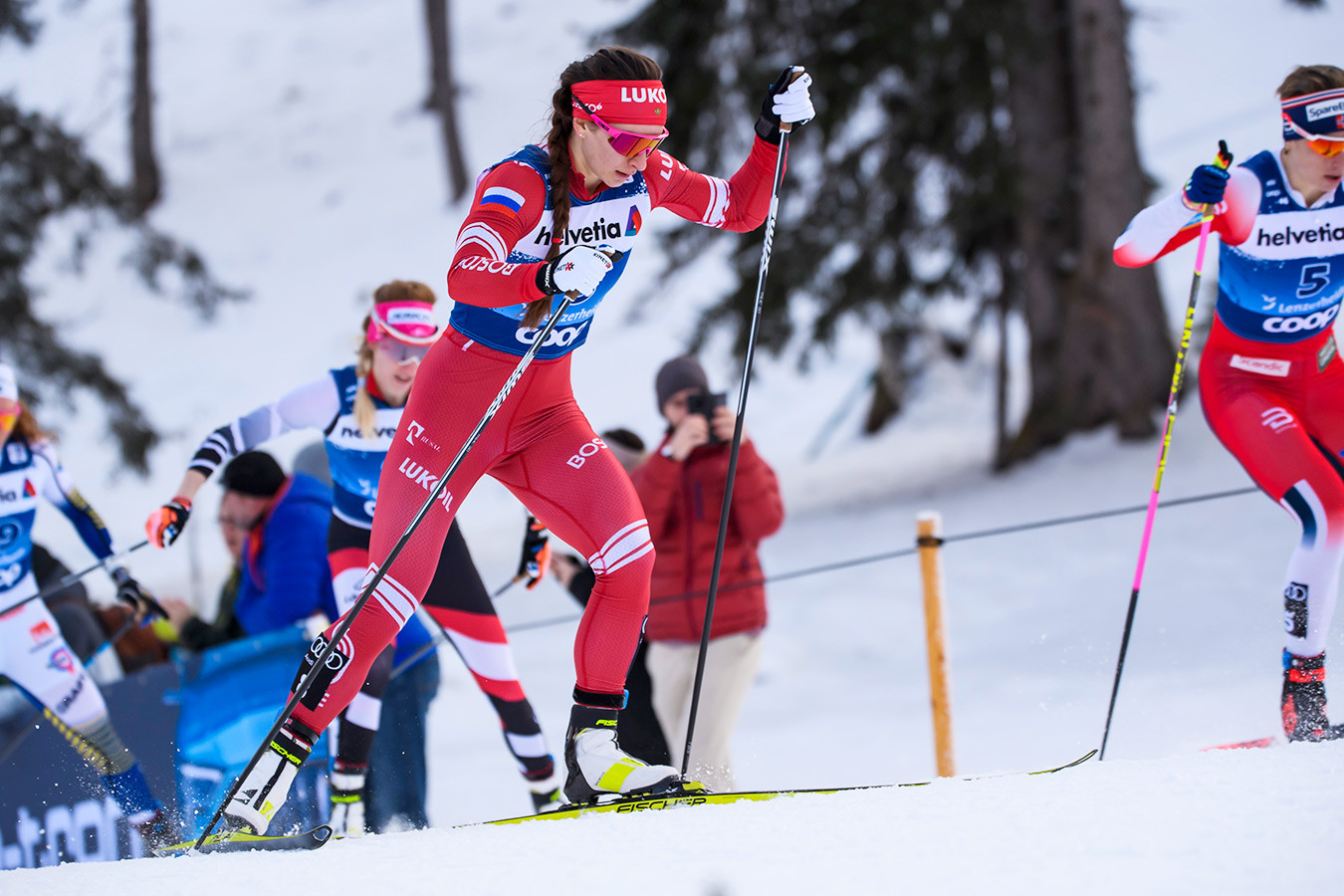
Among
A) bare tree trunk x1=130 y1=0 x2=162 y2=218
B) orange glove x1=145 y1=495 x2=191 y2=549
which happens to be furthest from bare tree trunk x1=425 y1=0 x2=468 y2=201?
orange glove x1=145 y1=495 x2=191 y2=549

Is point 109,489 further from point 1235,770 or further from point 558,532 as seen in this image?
point 1235,770

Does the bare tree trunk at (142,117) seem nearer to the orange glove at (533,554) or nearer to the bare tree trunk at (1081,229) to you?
the bare tree trunk at (1081,229)

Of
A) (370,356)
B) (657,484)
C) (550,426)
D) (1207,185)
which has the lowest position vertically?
(657,484)

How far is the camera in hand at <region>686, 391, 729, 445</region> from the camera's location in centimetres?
422

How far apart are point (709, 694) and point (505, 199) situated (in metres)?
2.15

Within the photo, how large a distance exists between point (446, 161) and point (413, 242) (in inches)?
83.8

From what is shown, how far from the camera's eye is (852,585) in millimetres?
8266

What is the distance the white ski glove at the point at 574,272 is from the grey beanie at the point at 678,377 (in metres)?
1.51

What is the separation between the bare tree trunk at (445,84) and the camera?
65.3ft

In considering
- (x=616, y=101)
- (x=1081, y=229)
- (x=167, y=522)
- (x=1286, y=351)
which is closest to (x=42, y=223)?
(x=167, y=522)

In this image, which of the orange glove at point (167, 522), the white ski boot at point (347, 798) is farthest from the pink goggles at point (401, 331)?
the white ski boot at point (347, 798)

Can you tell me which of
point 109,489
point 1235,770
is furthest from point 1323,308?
point 109,489

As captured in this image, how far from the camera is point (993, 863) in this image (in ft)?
7.46

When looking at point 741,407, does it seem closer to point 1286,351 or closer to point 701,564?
point 701,564
